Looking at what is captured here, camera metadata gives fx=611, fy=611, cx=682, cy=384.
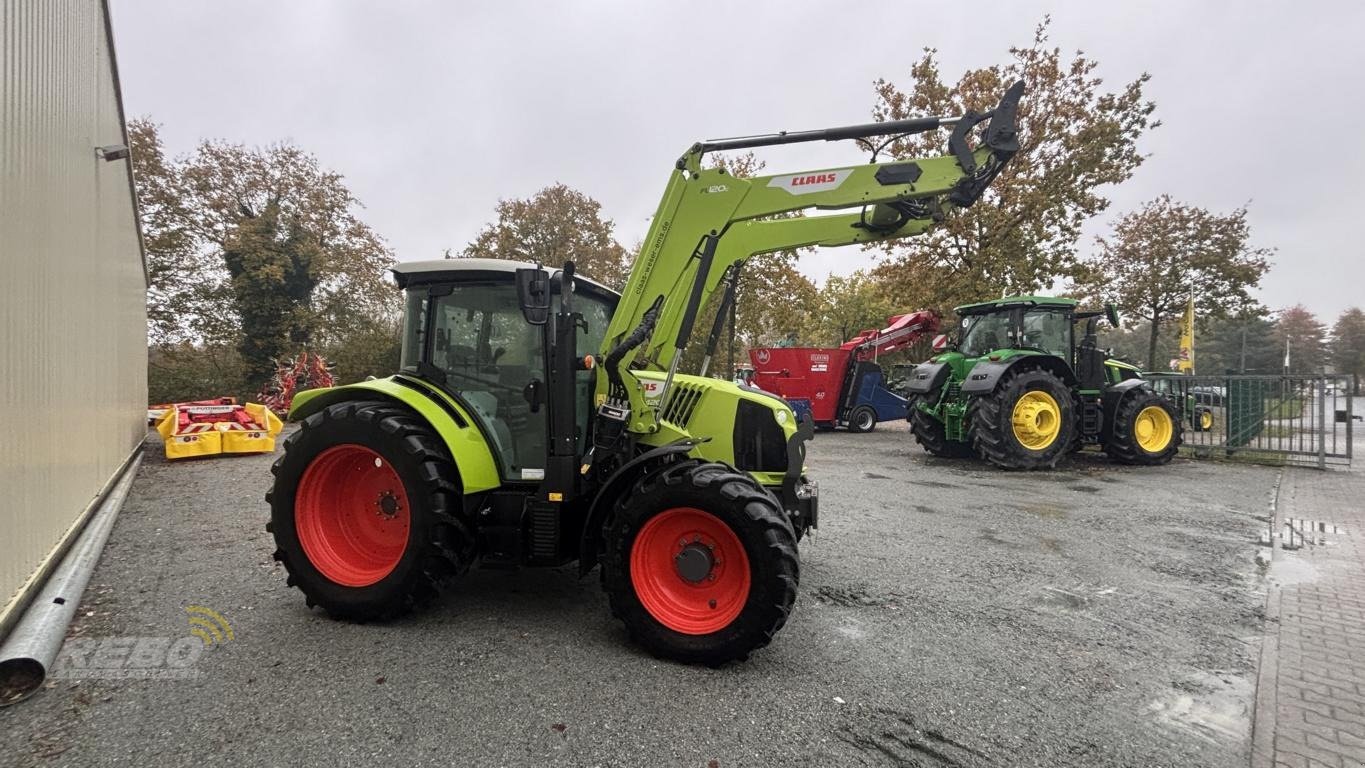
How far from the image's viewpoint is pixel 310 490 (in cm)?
364

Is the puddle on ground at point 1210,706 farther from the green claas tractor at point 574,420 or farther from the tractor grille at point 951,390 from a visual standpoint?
the tractor grille at point 951,390

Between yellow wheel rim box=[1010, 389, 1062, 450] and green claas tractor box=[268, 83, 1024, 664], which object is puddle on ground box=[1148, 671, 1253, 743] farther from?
yellow wheel rim box=[1010, 389, 1062, 450]

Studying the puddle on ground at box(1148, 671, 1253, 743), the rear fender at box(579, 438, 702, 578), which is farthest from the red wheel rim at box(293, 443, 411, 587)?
the puddle on ground at box(1148, 671, 1253, 743)

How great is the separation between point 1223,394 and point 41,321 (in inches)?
608

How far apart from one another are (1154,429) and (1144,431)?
0.18 meters

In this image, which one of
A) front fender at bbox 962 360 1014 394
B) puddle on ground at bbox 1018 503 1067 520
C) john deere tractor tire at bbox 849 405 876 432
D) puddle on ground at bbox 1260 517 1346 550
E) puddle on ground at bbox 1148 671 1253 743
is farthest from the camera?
john deere tractor tire at bbox 849 405 876 432

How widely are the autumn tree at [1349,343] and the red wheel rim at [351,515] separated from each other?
78.1 m

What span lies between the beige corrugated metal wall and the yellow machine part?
226 centimetres

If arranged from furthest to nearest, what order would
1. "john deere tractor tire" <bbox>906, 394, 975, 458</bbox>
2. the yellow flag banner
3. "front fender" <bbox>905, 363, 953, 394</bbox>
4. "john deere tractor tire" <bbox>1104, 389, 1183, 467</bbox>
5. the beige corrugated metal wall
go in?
the yellow flag banner, "john deere tractor tire" <bbox>906, 394, 975, 458</bbox>, "front fender" <bbox>905, 363, 953, 394</bbox>, "john deere tractor tire" <bbox>1104, 389, 1183, 467</bbox>, the beige corrugated metal wall

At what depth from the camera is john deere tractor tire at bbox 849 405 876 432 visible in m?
14.9

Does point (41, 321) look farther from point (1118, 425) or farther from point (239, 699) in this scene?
point (1118, 425)

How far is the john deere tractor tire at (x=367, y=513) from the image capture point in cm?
331

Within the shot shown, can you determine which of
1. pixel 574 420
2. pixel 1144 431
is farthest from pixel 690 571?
pixel 1144 431

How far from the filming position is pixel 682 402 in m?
3.89
